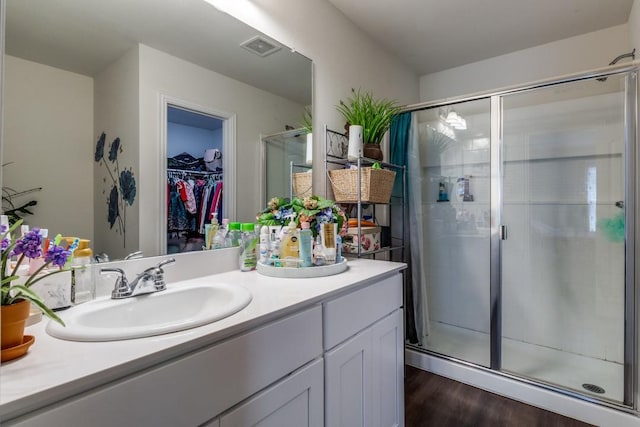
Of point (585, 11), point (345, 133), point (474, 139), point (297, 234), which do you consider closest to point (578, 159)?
point (474, 139)

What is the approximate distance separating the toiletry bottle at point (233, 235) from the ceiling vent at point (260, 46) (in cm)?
82

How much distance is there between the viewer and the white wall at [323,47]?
156 centimetres

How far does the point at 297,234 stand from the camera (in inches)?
52.1

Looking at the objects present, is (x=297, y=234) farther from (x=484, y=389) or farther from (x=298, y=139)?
(x=484, y=389)

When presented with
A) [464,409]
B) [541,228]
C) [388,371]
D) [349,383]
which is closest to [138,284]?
[349,383]

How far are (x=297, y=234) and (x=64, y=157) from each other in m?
0.81

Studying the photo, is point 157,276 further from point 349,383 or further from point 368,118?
point 368,118

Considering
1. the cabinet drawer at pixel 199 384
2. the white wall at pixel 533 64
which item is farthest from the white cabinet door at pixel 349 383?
the white wall at pixel 533 64

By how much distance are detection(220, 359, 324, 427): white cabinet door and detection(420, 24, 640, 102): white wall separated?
268cm

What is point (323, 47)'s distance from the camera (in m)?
1.88

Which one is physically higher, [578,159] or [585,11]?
[585,11]

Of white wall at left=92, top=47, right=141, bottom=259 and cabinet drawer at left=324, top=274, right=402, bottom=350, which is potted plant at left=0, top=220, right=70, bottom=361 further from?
cabinet drawer at left=324, top=274, right=402, bottom=350

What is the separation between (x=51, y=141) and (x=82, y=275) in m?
0.41

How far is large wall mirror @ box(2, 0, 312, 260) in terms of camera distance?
91 centimetres
